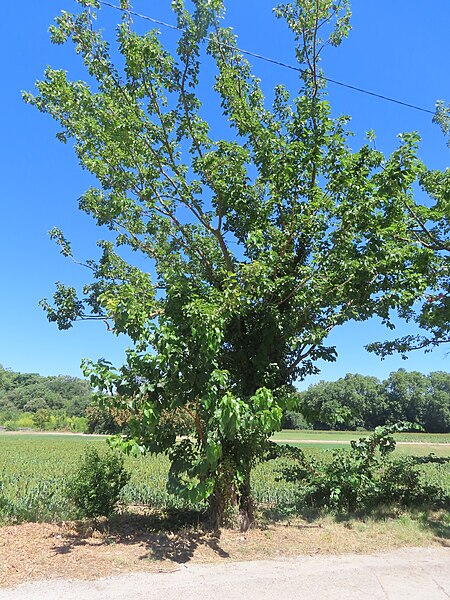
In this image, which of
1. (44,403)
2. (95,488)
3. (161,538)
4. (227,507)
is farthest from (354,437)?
(44,403)

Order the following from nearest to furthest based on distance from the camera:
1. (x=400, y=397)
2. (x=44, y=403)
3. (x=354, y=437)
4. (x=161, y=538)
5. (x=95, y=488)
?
(x=161, y=538) < (x=95, y=488) < (x=354, y=437) < (x=400, y=397) < (x=44, y=403)

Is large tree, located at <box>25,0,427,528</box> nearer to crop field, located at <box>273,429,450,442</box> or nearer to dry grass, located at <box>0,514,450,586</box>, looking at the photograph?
dry grass, located at <box>0,514,450,586</box>

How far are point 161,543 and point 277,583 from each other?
1.90m

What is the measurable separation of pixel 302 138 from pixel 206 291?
3114 mm

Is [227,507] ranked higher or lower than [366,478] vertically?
lower

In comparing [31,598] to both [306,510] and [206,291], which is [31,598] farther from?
[306,510]

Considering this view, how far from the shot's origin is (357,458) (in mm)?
8516

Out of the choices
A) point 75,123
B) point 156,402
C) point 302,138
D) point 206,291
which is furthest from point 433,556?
point 75,123

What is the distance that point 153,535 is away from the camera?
20.2 feet

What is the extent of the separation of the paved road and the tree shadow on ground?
58 cm

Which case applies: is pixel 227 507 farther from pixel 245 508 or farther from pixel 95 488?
pixel 95 488

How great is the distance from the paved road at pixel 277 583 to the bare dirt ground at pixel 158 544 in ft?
0.82

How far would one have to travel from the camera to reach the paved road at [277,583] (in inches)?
163

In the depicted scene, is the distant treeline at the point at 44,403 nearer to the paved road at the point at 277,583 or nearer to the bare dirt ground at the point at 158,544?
the bare dirt ground at the point at 158,544
